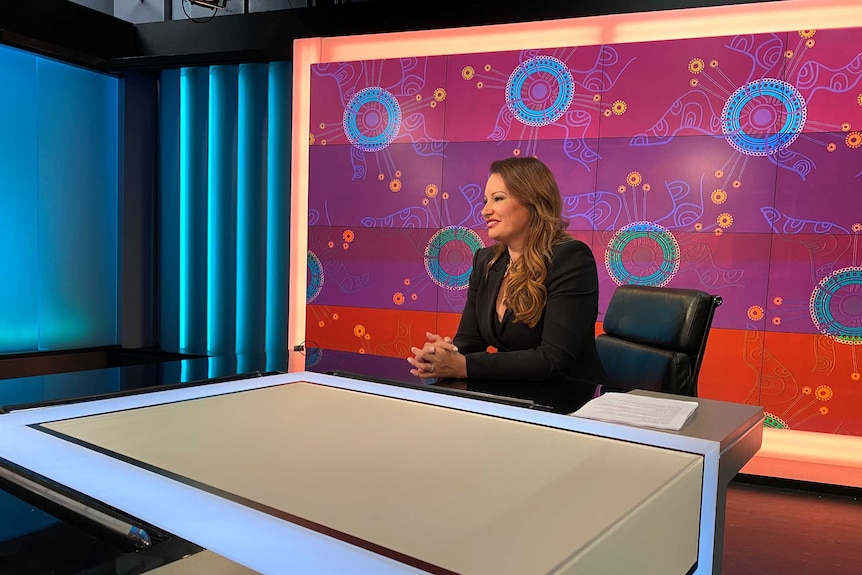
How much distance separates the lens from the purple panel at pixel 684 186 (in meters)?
3.20

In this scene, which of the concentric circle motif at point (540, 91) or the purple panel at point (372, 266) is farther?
the purple panel at point (372, 266)

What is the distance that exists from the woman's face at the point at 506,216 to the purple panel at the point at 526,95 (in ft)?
5.22

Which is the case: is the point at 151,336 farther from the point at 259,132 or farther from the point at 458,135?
the point at 458,135

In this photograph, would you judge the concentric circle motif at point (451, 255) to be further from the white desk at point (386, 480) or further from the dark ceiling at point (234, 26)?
the white desk at point (386, 480)

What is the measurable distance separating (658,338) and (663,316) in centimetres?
7

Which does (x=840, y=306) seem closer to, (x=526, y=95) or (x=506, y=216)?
(x=526, y=95)

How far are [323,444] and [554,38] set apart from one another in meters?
3.25

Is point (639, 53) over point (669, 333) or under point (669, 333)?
over

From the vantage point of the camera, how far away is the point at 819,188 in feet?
10.2

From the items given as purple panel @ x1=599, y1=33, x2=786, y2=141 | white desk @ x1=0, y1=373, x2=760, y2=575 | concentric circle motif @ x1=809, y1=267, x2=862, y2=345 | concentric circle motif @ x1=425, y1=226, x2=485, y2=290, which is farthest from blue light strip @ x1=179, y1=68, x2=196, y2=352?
concentric circle motif @ x1=809, y1=267, x2=862, y2=345

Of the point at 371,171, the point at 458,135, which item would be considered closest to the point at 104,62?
the point at 371,171

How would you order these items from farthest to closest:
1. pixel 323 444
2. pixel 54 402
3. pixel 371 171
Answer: pixel 371 171 → pixel 54 402 → pixel 323 444

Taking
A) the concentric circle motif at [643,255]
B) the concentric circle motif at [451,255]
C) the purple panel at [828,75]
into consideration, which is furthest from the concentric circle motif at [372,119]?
the purple panel at [828,75]

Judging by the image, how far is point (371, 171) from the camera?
3.91 m
